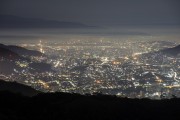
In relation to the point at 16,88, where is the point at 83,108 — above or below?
above

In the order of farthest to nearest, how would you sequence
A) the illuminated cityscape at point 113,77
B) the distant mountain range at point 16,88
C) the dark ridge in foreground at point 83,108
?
the illuminated cityscape at point 113,77 → the distant mountain range at point 16,88 → the dark ridge in foreground at point 83,108

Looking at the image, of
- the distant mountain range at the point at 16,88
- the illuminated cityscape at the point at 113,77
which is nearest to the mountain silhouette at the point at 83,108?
the distant mountain range at the point at 16,88

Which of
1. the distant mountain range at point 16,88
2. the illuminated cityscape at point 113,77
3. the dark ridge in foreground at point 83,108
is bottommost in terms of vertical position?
the illuminated cityscape at point 113,77

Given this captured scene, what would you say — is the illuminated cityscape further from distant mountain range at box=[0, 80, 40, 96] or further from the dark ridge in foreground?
the dark ridge in foreground

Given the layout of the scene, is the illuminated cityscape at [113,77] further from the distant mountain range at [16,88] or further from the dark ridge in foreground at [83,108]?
the dark ridge in foreground at [83,108]

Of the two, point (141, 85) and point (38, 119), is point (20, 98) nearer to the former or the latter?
point (38, 119)

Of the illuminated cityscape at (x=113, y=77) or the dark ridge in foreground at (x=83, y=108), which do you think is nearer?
the dark ridge in foreground at (x=83, y=108)

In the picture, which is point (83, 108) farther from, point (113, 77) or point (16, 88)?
point (113, 77)

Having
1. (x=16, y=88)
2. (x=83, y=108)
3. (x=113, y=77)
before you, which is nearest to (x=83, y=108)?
(x=83, y=108)

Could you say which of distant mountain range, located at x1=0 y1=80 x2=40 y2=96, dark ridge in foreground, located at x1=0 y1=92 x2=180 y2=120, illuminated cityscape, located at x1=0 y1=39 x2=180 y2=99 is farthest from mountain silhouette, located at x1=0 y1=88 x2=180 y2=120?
illuminated cityscape, located at x1=0 y1=39 x2=180 y2=99
